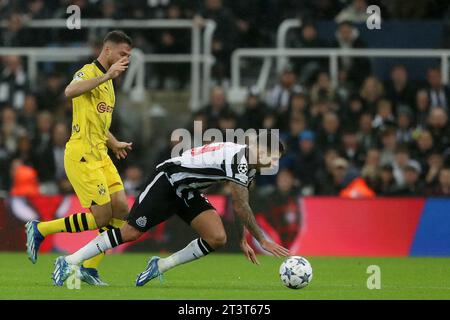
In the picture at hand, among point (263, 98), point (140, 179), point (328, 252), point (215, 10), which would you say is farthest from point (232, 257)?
point (215, 10)

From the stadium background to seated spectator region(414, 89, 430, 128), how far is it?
0.11 ft

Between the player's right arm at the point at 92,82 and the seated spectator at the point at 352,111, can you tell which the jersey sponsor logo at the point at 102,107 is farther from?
the seated spectator at the point at 352,111

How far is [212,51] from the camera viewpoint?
19516 millimetres

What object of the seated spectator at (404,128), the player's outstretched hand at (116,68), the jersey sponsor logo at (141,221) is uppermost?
the player's outstretched hand at (116,68)

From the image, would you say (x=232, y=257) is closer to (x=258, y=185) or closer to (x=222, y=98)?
(x=258, y=185)

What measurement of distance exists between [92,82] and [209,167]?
1.35 metres

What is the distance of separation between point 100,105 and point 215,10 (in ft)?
27.4

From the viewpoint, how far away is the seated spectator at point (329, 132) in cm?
1814

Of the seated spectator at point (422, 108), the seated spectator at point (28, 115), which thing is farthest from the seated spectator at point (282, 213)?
the seated spectator at point (28, 115)

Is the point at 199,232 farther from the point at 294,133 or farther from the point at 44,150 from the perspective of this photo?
the point at 44,150

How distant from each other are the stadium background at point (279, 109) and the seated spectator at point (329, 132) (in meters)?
0.02

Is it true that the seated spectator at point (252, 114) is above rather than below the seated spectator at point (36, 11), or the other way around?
below

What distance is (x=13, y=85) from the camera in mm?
19375

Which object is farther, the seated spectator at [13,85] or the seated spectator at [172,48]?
the seated spectator at [172,48]
